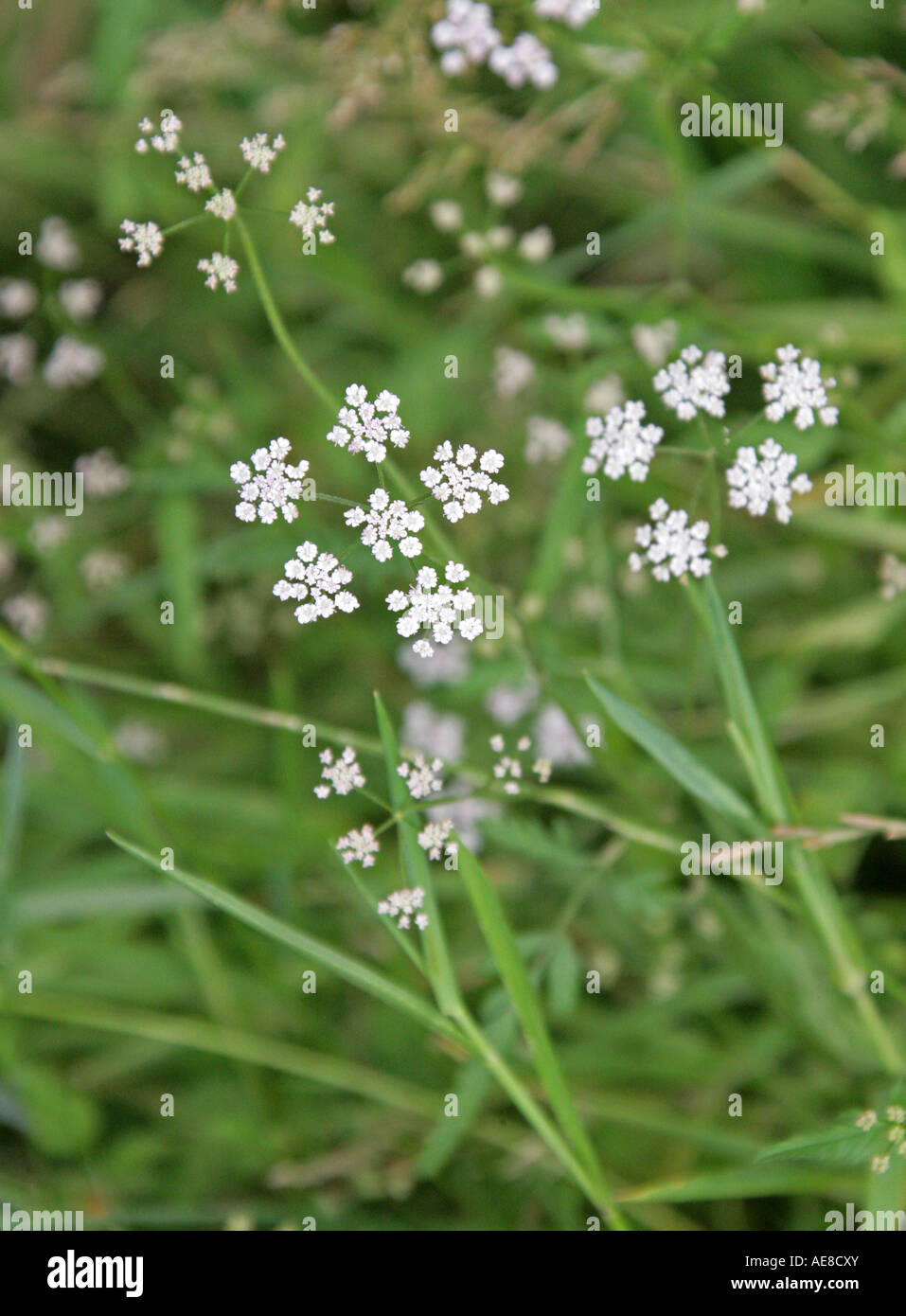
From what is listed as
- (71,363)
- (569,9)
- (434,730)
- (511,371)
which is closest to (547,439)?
(511,371)

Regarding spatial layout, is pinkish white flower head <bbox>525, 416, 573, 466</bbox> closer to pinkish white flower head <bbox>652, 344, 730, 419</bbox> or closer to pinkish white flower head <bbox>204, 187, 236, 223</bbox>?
pinkish white flower head <bbox>652, 344, 730, 419</bbox>

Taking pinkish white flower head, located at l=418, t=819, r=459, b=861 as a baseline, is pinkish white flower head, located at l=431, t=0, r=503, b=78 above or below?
above

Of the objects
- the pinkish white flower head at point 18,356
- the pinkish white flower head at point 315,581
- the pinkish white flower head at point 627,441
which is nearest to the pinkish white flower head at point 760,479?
the pinkish white flower head at point 627,441

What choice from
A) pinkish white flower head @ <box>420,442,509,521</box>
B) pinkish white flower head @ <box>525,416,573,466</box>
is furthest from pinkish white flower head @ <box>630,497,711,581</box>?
pinkish white flower head @ <box>525,416,573,466</box>

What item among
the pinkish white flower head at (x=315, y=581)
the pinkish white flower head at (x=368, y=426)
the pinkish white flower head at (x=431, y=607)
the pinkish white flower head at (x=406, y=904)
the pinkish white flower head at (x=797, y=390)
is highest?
the pinkish white flower head at (x=797, y=390)

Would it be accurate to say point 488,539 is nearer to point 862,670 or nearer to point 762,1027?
point 862,670

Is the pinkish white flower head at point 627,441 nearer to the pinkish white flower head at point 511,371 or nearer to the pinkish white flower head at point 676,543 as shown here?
the pinkish white flower head at point 676,543
